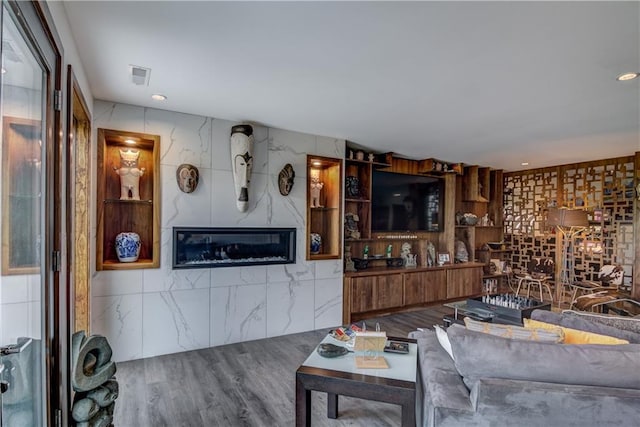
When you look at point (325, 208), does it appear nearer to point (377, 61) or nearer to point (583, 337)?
point (377, 61)

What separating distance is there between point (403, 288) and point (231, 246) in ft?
8.83

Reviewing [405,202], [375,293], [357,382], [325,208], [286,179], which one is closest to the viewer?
[357,382]

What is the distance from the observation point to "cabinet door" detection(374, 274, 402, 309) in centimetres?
493

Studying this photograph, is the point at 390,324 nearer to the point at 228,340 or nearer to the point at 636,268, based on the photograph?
the point at 228,340

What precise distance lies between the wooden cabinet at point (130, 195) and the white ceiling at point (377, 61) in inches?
17.2

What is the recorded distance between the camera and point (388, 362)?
2094 mm

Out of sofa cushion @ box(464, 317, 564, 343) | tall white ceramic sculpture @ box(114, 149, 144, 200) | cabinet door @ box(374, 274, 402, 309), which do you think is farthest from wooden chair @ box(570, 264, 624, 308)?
tall white ceramic sculpture @ box(114, 149, 144, 200)

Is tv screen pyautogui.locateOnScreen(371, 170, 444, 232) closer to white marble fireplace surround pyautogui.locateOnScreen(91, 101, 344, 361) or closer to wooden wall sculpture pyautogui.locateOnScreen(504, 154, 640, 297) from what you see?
white marble fireplace surround pyautogui.locateOnScreen(91, 101, 344, 361)

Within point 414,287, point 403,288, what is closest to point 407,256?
point 414,287

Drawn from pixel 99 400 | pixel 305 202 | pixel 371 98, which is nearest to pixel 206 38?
pixel 371 98

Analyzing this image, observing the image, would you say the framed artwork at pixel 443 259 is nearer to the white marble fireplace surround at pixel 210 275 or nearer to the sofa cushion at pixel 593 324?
the white marble fireplace surround at pixel 210 275

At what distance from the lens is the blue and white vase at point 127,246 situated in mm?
3365

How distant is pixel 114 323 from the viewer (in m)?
3.28

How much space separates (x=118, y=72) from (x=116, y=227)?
5.31ft
